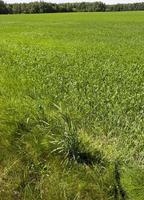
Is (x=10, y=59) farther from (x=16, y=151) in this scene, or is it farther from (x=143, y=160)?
(x=143, y=160)

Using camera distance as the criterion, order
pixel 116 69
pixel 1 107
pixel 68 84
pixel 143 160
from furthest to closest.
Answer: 1. pixel 116 69
2. pixel 68 84
3. pixel 1 107
4. pixel 143 160

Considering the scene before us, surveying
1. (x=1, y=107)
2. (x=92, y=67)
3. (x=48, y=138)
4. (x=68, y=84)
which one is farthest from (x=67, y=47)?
(x=48, y=138)

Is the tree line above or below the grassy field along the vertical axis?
below

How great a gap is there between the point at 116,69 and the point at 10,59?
12.1 feet

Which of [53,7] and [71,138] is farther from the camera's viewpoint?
[53,7]

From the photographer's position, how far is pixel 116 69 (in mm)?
12148

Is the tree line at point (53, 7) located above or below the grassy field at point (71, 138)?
below

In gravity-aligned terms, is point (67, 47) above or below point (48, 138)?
below

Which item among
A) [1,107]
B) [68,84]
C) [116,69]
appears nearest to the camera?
[1,107]

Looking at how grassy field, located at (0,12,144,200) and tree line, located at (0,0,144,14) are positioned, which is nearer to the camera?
grassy field, located at (0,12,144,200)

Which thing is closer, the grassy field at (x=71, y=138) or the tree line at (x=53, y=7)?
the grassy field at (x=71, y=138)

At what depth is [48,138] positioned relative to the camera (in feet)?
21.2

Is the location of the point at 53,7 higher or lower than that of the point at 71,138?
lower

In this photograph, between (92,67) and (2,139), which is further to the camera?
(92,67)
